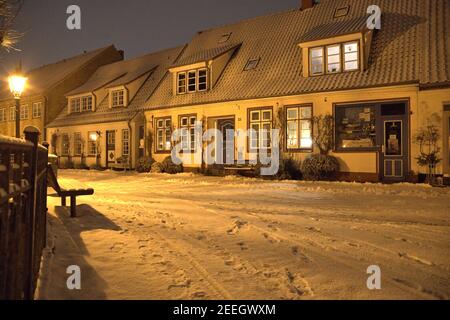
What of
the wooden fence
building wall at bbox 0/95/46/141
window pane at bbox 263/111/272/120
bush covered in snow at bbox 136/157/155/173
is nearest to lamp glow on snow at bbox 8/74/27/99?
the wooden fence

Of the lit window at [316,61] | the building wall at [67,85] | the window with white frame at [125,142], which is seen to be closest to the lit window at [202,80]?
the lit window at [316,61]

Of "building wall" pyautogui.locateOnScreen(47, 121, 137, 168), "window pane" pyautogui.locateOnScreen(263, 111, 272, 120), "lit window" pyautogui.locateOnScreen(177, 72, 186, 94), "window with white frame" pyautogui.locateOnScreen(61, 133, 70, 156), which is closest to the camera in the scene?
"window pane" pyautogui.locateOnScreen(263, 111, 272, 120)

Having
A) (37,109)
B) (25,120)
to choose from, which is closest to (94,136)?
(37,109)

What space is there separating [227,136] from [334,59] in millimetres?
6760

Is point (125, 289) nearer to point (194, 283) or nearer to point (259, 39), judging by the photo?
point (194, 283)

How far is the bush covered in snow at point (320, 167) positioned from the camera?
1530 centimetres

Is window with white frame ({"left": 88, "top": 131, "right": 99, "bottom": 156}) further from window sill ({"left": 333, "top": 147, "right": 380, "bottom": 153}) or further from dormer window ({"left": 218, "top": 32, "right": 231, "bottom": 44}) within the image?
window sill ({"left": 333, "top": 147, "right": 380, "bottom": 153})

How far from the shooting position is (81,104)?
29.3 m

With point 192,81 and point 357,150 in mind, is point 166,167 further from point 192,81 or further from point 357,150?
point 357,150

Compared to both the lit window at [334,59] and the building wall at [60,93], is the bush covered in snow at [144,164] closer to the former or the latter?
the lit window at [334,59]

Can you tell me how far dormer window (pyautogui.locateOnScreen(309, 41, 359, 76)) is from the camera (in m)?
16.0

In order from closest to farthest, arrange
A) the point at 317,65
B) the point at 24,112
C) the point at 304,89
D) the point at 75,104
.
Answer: the point at 304,89, the point at 317,65, the point at 75,104, the point at 24,112

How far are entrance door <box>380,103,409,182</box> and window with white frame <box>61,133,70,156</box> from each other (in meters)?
24.0
